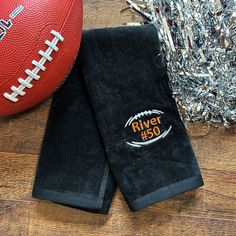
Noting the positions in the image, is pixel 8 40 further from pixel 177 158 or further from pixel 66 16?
pixel 177 158

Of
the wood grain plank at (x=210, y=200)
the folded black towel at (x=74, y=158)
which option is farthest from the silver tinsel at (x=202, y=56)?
the folded black towel at (x=74, y=158)

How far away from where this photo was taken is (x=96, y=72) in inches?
40.8

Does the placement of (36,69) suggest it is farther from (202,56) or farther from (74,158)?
(202,56)

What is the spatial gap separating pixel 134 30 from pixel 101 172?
38 cm

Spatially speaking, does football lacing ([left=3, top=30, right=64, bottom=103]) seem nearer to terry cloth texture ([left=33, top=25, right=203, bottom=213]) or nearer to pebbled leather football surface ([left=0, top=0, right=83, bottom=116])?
pebbled leather football surface ([left=0, top=0, right=83, bottom=116])

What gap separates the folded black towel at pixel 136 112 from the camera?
102 centimetres

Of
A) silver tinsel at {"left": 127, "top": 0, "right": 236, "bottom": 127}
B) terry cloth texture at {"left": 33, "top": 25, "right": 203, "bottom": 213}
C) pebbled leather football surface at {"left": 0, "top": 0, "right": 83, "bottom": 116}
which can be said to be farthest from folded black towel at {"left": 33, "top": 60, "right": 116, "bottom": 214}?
silver tinsel at {"left": 127, "top": 0, "right": 236, "bottom": 127}

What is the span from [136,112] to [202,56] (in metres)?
0.23

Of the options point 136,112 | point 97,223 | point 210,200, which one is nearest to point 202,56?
point 136,112

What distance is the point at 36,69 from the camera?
2.90 feet

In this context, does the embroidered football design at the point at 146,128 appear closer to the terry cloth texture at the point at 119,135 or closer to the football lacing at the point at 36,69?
the terry cloth texture at the point at 119,135

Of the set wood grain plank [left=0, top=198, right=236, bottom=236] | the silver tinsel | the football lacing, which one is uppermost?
the football lacing

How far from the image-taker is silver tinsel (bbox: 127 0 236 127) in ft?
3.33

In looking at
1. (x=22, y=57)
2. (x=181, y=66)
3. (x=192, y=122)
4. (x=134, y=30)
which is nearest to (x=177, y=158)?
(x=192, y=122)
